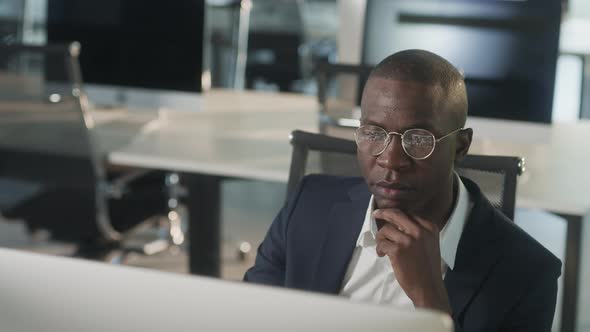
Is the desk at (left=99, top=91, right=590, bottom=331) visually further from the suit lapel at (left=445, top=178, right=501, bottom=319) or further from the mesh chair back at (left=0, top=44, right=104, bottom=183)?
the suit lapel at (left=445, top=178, right=501, bottom=319)

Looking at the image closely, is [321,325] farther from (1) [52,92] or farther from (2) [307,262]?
(1) [52,92]

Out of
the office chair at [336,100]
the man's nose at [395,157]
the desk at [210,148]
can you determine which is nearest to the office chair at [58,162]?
the desk at [210,148]

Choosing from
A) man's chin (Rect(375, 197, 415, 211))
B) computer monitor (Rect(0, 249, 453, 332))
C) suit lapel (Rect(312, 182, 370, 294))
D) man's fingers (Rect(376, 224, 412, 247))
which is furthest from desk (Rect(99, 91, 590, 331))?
computer monitor (Rect(0, 249, 453, 332))

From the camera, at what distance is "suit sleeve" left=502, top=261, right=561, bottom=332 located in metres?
1.16

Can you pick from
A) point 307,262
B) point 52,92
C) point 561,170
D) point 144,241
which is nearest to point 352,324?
point 307,262

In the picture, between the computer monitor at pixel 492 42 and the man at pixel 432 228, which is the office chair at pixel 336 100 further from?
the man at pixel 432 228

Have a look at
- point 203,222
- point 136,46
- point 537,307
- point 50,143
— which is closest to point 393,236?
point 537,307

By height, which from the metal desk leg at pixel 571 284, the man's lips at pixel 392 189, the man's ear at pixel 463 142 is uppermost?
the man's ear at pixel 463 142

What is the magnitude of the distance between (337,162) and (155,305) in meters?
0.96

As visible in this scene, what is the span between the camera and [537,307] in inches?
45.7

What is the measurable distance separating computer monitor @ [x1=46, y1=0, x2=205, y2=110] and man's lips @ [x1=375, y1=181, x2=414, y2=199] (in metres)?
1.69

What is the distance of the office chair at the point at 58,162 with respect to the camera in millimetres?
2521

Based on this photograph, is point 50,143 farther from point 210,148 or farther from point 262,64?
point 262,64

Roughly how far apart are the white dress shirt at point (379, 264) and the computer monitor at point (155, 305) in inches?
21.5
